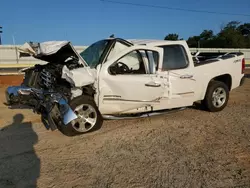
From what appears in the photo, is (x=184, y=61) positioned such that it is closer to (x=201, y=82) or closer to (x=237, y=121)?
(x=201, y=82)

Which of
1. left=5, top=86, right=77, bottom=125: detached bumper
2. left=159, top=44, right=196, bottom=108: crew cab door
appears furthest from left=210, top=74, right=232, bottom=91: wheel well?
left=5, top=86, right=77, bottom=125: detached bumper

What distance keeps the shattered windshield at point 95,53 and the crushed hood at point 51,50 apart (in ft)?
1.04

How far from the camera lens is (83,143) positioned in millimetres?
4816

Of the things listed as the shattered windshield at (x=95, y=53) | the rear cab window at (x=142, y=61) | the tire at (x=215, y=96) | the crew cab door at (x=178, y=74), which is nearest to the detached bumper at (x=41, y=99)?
the shattered windshield at (x=95, y=53)

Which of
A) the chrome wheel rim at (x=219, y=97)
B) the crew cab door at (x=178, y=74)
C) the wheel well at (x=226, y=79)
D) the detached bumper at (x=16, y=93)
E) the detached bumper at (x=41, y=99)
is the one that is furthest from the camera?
the wheel well at (x=226, y=79)

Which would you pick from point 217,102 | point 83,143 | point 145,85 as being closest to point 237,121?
point 217,102

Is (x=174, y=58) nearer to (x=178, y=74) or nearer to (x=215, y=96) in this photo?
(x=178, y=74)

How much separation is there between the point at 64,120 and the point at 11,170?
48.3 inches

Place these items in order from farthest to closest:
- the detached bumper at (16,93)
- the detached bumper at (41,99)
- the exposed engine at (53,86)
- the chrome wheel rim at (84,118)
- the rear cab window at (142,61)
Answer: the rear cab window at (142,61)
the detached bumper at (16,93)
the chrome wheel rim at (84,118)
the exposed engine at (53,86)
the detached bumper at (41,99)

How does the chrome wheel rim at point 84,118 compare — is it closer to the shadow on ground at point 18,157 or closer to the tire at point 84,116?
the tire at point 84,116

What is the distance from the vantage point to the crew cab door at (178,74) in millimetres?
5898

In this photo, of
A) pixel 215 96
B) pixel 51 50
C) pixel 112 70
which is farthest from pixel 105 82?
pixel 215 96

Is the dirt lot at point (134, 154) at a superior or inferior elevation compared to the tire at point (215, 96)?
inferior

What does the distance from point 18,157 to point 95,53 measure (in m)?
2.87
